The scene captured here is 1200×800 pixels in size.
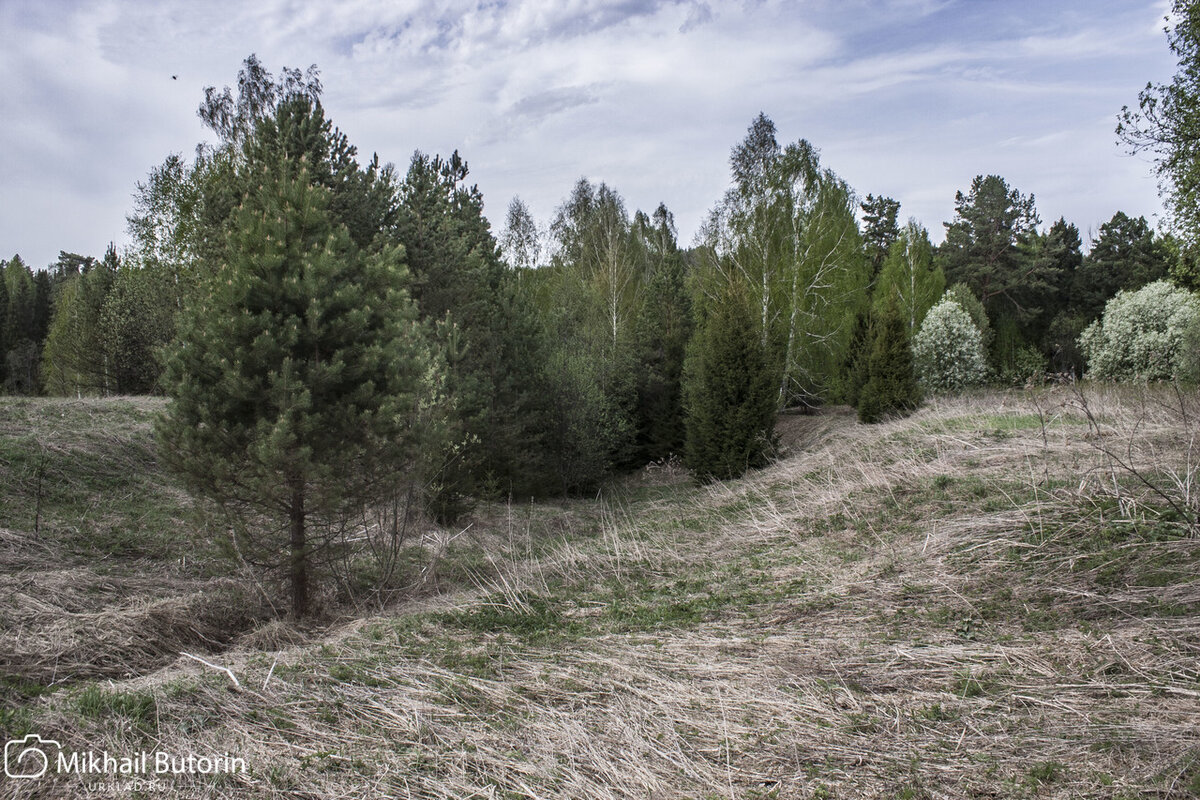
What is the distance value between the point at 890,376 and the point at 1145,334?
409 inches

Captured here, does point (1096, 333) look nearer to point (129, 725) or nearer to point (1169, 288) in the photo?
point (1169, 288)

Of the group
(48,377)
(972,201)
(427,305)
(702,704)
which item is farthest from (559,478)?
(972,201)

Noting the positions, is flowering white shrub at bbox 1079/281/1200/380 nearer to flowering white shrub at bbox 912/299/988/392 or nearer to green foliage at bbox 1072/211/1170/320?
flowering white shrub at bbox 912/299/988/392

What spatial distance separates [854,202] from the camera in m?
22.5

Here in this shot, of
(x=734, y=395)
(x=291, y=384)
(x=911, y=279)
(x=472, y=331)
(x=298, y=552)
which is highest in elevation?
(x=911, y=279)

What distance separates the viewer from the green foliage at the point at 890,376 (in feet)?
55.0

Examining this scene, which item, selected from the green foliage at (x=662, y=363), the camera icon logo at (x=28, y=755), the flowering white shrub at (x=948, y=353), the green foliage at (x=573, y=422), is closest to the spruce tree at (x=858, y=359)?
the flowering white shrub at (x=948, y=353)

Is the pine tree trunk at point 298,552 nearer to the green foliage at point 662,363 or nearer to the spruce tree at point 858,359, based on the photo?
the green foliage at point 662,363

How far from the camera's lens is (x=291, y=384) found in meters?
4.83

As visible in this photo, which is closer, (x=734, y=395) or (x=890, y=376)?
(x=734, y=395)


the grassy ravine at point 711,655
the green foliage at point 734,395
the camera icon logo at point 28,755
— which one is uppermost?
the green foliage at point 734,395

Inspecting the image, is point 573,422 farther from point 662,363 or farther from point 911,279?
point 911,279

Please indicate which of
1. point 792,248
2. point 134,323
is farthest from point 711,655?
point 134,323

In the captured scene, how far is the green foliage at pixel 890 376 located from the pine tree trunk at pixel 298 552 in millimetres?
14258
